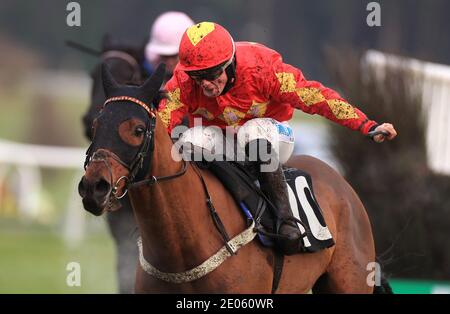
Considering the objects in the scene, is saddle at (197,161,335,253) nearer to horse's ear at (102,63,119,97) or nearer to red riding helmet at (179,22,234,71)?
red riding helmet at (179,22,234,71)

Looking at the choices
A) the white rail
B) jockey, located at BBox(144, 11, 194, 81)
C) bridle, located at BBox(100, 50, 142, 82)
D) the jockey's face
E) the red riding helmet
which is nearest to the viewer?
the red riding helmet

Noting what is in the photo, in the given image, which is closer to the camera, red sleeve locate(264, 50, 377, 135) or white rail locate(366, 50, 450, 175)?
red sleeve locate(264, 50, 377, 135)

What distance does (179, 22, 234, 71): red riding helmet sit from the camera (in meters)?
5.18

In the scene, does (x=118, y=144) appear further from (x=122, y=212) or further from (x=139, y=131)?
(x=122, y=212)

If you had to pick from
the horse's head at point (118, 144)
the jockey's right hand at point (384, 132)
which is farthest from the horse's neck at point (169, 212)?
the jockey's right hand at point (384, 132)

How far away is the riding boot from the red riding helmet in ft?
2.33

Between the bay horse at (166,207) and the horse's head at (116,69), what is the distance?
2.63 m

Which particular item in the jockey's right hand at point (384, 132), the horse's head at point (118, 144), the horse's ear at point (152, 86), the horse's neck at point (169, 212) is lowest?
the horse's neck at point (169, 212)

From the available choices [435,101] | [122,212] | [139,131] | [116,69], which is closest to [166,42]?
[116,69]

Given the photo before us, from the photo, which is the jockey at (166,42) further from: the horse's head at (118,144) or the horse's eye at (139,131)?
the horse's eye at (139,131)

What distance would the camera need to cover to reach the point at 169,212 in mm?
4977

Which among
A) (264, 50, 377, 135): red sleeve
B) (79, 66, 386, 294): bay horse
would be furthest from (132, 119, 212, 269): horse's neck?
(264, 50, 377, 135): red sleeve

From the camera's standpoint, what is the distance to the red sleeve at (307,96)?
5488 millimetres

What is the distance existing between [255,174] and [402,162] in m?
4.40
